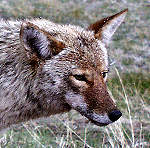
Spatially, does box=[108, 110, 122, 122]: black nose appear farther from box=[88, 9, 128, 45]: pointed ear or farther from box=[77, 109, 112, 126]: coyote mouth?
box=[88, 9, 128, 45]: pointed ear

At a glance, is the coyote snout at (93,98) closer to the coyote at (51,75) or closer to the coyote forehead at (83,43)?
the coyote at (51,75)

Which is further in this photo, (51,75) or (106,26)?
(106,26)

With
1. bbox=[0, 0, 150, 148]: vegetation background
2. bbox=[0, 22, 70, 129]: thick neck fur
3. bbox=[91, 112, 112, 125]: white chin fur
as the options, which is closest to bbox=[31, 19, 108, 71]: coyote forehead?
bbox=[0, 22, 70, 129]: thick neck fur

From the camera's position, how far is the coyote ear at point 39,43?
4.05m

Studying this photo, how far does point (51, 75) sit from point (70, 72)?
0.72 feet

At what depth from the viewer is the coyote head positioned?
418 cm

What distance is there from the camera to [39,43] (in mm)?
4207

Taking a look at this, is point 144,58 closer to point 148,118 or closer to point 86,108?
point 148,118

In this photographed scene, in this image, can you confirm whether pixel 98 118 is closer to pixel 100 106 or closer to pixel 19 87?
pixel 100 106

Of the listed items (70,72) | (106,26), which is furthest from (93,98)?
(106,26)

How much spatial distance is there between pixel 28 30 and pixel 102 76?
96 centimetres

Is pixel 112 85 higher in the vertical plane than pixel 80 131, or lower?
higher

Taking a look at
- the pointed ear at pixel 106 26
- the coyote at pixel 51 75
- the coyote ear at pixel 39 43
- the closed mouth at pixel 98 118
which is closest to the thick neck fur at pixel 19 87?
the coyote at pixel 51 75

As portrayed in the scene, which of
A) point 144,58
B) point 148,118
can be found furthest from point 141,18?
point 148,118
